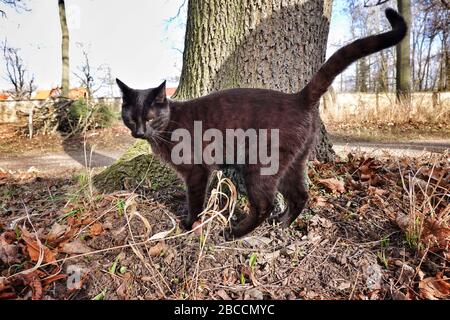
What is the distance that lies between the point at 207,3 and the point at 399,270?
2219 millimetres

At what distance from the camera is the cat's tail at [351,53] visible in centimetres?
161

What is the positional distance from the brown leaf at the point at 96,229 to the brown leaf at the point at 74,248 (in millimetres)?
101

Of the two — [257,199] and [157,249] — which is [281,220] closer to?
[257,199]

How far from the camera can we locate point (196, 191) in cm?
194

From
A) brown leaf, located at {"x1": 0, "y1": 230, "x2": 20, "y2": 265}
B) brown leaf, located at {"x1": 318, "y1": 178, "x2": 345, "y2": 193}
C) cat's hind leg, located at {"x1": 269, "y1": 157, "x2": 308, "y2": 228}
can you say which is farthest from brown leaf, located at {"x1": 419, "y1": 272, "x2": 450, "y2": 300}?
brown leaf, located at {"x1": 0, "y1": 230, "x2": 20, "y2": 265}

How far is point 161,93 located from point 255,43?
874 millimetres

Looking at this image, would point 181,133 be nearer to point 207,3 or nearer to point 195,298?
point 195,298

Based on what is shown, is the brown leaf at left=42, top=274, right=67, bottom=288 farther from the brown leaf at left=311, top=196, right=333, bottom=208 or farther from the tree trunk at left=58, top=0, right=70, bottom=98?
the tree trunk at left=58, top=0, right=70, bottom=98

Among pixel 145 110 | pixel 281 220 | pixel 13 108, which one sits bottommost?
pixel 281 220

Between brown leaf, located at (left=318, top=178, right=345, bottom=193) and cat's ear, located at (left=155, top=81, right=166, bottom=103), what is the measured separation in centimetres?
127

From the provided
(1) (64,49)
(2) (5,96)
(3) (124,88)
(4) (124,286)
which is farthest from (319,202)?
(2) (5,96)

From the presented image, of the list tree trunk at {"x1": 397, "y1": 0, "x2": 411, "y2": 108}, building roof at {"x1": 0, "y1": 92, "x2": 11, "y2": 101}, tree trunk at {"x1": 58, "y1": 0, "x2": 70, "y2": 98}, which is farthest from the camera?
building roof at {"x1": 0, "y1": 92, "x2": 11, "y2": 101}

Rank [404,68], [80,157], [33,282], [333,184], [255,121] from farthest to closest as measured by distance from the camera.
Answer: [404,68] < [80,157] < [333,184] < [255,121] < [33,282]

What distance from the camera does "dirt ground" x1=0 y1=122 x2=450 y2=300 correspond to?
1.43 m
